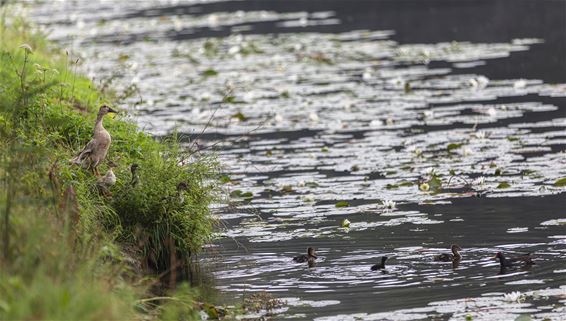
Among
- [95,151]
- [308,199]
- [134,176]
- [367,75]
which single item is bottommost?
[308,199]

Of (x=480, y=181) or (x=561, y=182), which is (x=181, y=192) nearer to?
(x=480, y=181)

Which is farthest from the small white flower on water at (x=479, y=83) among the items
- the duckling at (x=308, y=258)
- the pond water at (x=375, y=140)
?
the duckling at (x=308, y=258)

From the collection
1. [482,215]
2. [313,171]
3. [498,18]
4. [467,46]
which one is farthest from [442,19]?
[482,215]

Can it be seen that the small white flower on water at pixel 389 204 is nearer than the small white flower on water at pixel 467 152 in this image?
Yes

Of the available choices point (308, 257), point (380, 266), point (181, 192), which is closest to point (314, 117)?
point (308, 257)

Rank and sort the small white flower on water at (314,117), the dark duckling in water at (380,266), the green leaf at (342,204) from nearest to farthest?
the dark duckling in water at (380,266)
the green leaf at (342,204)
the small white flower on water at (314,117)

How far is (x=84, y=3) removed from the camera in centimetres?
4288

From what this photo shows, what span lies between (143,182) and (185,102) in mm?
9836

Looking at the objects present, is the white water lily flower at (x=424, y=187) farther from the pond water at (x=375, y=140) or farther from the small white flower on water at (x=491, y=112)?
the small white flower on water at (x=491, y=112)

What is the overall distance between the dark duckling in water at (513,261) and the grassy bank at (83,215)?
2.57 m

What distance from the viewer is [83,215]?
9828 mm

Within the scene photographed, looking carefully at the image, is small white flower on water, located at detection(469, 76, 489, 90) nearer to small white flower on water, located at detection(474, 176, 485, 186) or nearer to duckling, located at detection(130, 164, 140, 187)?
small white flower on water, located at detection(474, 176, 485, 186)

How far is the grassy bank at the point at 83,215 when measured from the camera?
6867 millimetres

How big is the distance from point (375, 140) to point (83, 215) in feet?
24.4
